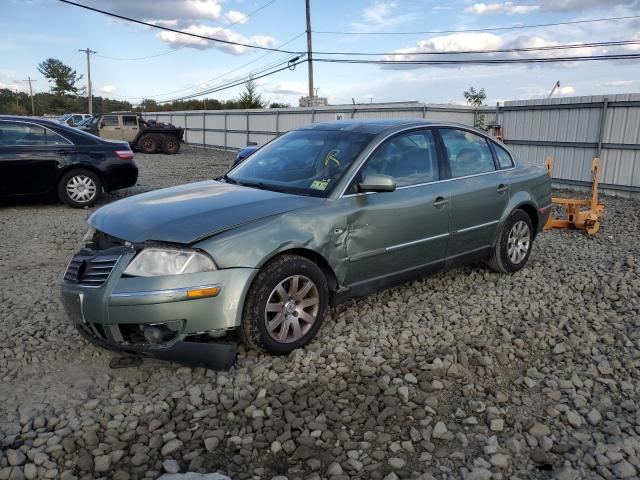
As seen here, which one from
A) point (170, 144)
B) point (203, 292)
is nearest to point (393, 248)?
point (203, 292)

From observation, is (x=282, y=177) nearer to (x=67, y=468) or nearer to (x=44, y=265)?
(x=67, y=468)

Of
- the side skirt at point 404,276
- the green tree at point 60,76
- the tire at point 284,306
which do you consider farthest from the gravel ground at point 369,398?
the green tree at point 60,76

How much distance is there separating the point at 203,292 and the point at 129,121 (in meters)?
22.6

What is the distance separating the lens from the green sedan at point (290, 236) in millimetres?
3291

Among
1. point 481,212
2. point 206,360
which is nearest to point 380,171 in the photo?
point 481,212

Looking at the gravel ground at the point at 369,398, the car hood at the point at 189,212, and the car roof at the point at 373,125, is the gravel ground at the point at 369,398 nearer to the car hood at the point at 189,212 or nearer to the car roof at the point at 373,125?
the car hood at the point at 189,212

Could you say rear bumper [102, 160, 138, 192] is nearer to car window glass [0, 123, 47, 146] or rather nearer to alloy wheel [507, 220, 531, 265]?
car window glass [0, 123, 47, 146]

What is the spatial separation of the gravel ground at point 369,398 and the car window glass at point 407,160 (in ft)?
3.66

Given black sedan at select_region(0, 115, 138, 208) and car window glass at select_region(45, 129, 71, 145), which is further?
car window glass at select_region(45, 129, 71, 145)

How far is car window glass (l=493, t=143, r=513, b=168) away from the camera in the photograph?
17.9 ft

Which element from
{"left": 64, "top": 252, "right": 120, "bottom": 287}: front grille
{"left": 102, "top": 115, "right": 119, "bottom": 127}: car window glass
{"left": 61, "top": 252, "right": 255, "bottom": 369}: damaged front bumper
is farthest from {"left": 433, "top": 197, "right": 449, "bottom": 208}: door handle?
{"left": 102, "top": 115, "right": 119, "bottom": 127}: car window glass

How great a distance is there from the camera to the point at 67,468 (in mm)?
2605

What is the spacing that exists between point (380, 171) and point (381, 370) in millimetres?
1563

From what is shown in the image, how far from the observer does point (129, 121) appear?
23.8 m
